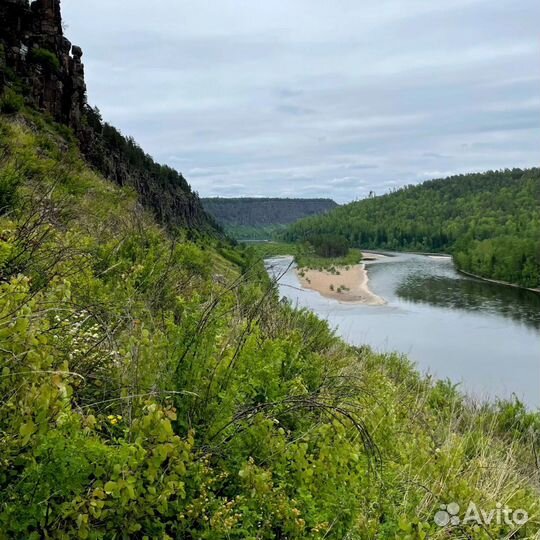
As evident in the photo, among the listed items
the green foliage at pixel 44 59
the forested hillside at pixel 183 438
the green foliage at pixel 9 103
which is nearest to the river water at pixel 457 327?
the forested hillside at pixel 183 438

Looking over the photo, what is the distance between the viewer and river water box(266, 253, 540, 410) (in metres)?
23.2

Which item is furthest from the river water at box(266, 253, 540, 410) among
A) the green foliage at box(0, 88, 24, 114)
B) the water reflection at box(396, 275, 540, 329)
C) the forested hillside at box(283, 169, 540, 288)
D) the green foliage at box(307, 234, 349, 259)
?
the green foliage at box(307, 234, 349, 259)

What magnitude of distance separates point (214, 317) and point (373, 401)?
1.76 meters

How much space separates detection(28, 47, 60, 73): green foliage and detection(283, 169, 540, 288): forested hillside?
183 ft

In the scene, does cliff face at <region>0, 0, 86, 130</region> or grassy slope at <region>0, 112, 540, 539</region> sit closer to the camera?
grassy slope at <region>0, 112, 540, 539</region>

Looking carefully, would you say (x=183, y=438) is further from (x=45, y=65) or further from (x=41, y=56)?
(x=45, y=65)

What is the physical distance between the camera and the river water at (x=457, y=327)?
23.2 m

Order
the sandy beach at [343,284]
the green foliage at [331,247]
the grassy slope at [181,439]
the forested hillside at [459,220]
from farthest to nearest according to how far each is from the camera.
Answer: the green foliage at [331,247]
the forested hillside at [459,220]
the sandy beach at [343,284]
the grassy slope at [181,439]

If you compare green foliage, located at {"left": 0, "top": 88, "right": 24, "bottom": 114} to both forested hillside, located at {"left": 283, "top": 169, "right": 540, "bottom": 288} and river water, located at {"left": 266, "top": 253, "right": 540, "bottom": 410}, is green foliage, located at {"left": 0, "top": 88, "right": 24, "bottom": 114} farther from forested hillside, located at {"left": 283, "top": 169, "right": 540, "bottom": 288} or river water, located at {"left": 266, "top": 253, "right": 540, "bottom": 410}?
forested hillside, located at {"left": 283, "top": 169, "right": 540, "bottom": 288}

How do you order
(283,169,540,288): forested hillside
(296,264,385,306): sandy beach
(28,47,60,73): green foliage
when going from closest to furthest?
(28,47,60,73): green foliage
(296,264,385,306): sandy beach
(283,169,540,288): forested hillside

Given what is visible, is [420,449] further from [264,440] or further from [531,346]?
[531,346]

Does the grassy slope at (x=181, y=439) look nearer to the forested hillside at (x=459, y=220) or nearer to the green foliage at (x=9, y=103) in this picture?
the green foliage at (x=9, y=103)

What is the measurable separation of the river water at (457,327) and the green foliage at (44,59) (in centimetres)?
1275

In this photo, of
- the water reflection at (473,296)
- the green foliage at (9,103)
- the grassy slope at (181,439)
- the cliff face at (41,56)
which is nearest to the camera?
the grassy slope at (181,439)
